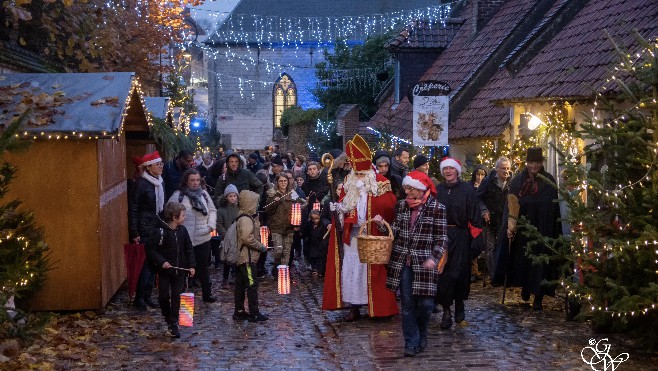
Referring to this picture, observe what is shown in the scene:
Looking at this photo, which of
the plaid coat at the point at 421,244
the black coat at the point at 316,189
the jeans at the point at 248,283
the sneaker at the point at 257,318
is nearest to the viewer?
the plaid coat at the point at 421,244

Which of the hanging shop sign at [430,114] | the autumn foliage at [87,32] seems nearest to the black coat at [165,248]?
the autumn foliage at [87,32]

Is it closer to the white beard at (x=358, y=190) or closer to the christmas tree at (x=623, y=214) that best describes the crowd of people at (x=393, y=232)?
the white beard at (x=358, y=190)

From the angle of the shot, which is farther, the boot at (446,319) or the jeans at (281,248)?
the jeans at (281,248)

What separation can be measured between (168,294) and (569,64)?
8569mm

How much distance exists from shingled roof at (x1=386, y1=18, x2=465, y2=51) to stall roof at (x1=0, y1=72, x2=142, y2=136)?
54.4 ft

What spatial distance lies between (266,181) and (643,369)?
38.4 ft

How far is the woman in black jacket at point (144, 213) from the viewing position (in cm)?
1324

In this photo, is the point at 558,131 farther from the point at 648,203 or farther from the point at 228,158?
the point at 648,203

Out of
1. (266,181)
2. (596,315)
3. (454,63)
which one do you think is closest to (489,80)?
(454,63)

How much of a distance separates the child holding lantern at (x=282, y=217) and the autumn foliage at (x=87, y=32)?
4152 mm

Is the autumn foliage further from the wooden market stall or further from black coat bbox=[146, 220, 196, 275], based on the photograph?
black coat bbox=[146, 220, 196, 275]

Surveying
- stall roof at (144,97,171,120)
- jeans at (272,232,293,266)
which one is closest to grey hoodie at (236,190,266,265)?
jeans at (272,232,293,266)

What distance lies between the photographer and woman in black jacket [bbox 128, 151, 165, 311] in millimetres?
13242

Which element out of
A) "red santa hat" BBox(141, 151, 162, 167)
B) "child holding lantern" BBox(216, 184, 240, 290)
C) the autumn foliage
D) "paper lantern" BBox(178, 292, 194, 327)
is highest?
the autumn foliage
